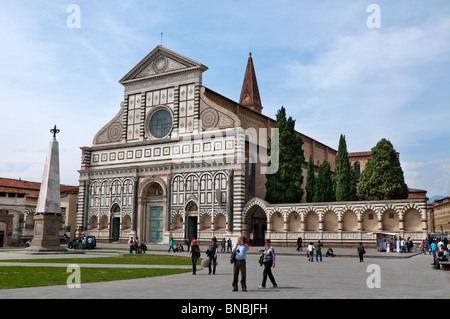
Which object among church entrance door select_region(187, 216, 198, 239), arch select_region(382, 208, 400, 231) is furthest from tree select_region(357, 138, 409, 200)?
church entrance door select_region(187, 216, 198, 239)

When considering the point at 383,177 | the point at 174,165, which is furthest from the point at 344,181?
the point at 174,165

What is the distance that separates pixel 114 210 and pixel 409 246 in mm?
30752

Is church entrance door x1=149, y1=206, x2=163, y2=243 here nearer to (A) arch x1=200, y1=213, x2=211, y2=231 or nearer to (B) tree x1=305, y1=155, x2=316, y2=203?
(A) arch x1=200, y1=213, x2=211, y2=231

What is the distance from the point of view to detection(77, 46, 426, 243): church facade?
41.3m

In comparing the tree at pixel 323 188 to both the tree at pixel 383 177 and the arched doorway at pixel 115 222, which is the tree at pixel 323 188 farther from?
the arched doorway at pixel 115 222

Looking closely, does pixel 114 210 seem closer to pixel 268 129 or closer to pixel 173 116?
pixel 173 116

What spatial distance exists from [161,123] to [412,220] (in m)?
26.8

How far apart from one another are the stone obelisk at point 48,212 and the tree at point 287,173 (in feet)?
64.2

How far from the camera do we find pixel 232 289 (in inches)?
472

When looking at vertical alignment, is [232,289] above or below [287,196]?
below

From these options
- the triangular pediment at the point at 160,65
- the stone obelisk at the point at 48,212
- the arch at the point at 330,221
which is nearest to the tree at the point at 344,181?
the arch at the point at 330,221

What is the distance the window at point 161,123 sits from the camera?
4622 cm

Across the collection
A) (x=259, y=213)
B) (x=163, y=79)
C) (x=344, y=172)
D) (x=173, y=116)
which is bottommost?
(x=259, y=213)
